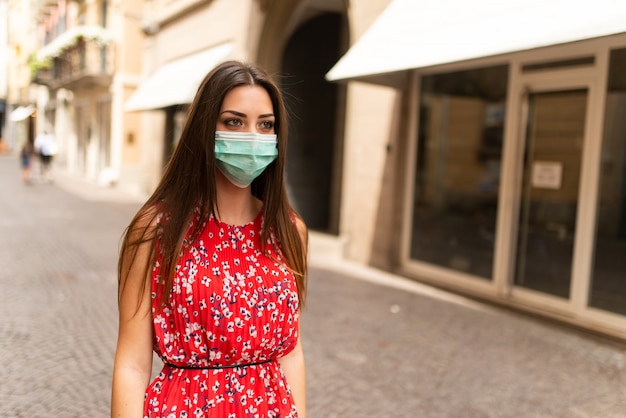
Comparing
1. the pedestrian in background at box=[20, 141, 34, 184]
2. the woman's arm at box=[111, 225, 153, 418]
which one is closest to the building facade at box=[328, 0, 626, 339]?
the woman's arm at box=[111, 225, 153, 418]

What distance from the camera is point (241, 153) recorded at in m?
1.76

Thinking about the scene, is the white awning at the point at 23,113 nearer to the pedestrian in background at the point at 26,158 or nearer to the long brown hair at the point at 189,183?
the pedestrian in background at the point at 26,158

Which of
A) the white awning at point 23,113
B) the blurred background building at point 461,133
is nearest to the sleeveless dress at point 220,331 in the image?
the blurred background building at point 461,133

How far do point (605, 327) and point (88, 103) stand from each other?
24.9m

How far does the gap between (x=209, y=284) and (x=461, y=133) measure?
23.6ft

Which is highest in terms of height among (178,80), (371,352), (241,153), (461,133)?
(178,80)

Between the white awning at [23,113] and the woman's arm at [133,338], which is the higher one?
the white awning at [23,113]

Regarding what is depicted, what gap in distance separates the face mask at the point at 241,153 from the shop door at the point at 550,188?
18.2 feet

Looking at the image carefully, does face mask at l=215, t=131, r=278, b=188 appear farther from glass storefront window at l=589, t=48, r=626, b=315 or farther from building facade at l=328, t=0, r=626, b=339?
glass storefront window at l=589, t=48, r=626, b=315

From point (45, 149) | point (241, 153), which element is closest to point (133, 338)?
point (241, 153)

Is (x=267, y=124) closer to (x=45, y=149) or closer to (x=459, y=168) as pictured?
(x=459, y=168)

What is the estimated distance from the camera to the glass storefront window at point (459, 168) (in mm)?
7734

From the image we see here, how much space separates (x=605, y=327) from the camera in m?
6.12

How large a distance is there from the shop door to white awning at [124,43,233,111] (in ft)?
22.2
